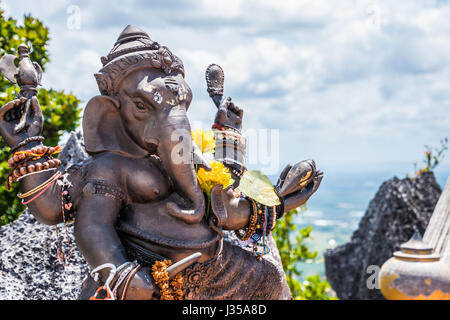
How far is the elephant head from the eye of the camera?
2.21 metres

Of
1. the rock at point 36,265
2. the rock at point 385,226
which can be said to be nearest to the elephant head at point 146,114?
the rock at point 36,265

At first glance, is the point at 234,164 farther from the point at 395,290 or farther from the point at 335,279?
the point at 335,279

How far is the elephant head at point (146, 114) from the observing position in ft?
7.25

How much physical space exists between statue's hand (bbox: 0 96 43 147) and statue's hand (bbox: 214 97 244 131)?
835mm

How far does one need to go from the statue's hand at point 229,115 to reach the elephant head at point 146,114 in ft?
1.04

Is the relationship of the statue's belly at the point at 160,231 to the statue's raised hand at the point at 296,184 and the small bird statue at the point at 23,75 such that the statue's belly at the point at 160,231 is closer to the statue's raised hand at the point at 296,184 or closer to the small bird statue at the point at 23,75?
the statue's raised hand at the point at 296,184

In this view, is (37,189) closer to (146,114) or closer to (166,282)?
(146,114)

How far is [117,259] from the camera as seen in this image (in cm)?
205

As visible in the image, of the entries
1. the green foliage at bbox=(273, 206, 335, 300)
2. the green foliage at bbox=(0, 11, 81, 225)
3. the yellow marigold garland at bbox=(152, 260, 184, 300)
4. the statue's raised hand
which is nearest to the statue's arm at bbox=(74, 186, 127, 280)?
the yellow marigold garland at bbox=(152, 260, 184, 300)

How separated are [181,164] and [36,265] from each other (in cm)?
144

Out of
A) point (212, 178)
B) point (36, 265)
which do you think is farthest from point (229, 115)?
point (36, 265)

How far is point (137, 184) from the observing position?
2219 mm
